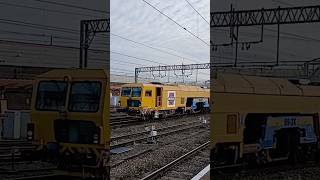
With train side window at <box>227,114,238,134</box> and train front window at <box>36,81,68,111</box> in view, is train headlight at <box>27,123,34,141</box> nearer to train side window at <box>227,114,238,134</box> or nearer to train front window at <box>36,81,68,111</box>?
train front window at <box>36,81,68,111</box>

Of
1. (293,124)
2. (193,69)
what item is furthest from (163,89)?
(293,124)

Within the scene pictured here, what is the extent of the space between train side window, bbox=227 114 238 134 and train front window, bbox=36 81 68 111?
86 cm

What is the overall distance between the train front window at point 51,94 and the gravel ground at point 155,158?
473 mm

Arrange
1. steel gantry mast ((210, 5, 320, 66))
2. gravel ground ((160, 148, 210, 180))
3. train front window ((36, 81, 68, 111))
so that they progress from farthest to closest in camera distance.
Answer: train front window ((36, 81, 68, 111))
gravel ground ((160, 148, 210, 180))
steel gantry mast ((210, 5, 320, 66))

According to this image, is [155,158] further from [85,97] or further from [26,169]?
[26,169]

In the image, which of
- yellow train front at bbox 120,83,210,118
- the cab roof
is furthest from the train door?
the cab roof

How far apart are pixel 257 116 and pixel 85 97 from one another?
0.92 m

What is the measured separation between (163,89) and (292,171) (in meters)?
0.92

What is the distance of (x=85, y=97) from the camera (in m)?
1.90

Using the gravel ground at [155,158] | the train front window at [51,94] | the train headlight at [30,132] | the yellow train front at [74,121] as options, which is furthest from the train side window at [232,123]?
the train headlight at [30,132]

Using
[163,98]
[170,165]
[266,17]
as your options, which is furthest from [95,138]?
[266,17]

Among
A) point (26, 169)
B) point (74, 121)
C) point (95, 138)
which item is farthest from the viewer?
point (26, 169)

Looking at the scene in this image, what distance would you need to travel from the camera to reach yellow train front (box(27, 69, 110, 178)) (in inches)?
66.7

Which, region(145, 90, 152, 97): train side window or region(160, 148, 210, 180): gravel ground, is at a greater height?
region(145, 90, 152, 97): train side window
